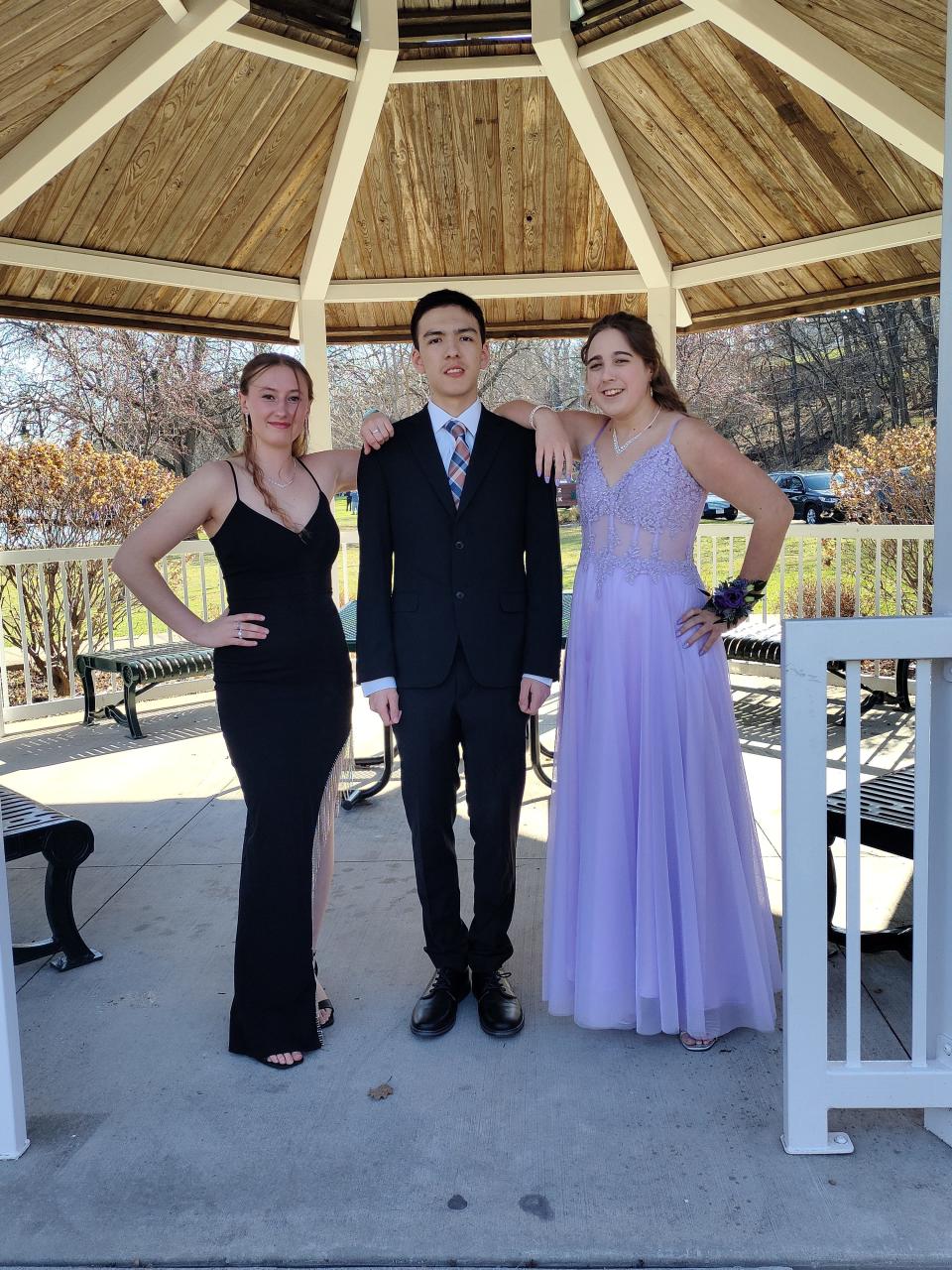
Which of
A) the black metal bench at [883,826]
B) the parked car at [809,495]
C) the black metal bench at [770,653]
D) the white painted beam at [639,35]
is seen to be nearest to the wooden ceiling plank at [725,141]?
the white painted beam at [639,35]

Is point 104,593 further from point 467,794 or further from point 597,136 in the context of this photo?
point 467,794

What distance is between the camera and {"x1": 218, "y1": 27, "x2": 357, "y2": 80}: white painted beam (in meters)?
4.89

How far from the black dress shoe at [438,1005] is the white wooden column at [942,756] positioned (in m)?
1.24

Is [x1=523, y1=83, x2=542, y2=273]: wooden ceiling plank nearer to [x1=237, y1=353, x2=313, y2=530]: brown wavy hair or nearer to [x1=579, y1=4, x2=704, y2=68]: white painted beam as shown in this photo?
[x1=579, y1=4, x2=704, y2=68]: white painted beam

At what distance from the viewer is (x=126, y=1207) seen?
2.16m

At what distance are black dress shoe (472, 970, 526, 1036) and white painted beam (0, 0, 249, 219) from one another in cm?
406

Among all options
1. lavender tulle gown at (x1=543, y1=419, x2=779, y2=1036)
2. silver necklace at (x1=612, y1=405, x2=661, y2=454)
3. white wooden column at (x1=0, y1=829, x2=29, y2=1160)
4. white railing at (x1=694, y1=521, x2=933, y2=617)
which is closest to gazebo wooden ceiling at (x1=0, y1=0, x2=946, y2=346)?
white railing at (x1=694, y1=521, x2=933, y2=617)

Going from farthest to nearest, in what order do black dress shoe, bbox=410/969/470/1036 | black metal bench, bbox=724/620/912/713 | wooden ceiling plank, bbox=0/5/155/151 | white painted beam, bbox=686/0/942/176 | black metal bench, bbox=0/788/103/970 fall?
black metal bench, bbox=724/620/912/713 < white painted beam, bbox=686/0/942/176 < wooden ceiling plank, bbox=0/5/155/151 < black metal bench, bbox=0/788/103/970 < black dress shoe, bbox=410/969/470/1036

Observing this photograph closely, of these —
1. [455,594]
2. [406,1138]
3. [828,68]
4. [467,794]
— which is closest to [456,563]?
[455,594]

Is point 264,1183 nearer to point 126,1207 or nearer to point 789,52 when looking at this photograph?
point 126,1207

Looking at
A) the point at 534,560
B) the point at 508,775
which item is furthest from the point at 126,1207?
the point at 534,560

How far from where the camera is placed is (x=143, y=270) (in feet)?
20.4

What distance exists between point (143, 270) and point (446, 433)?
13.7 ft

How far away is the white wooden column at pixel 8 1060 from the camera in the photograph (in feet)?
7.53
